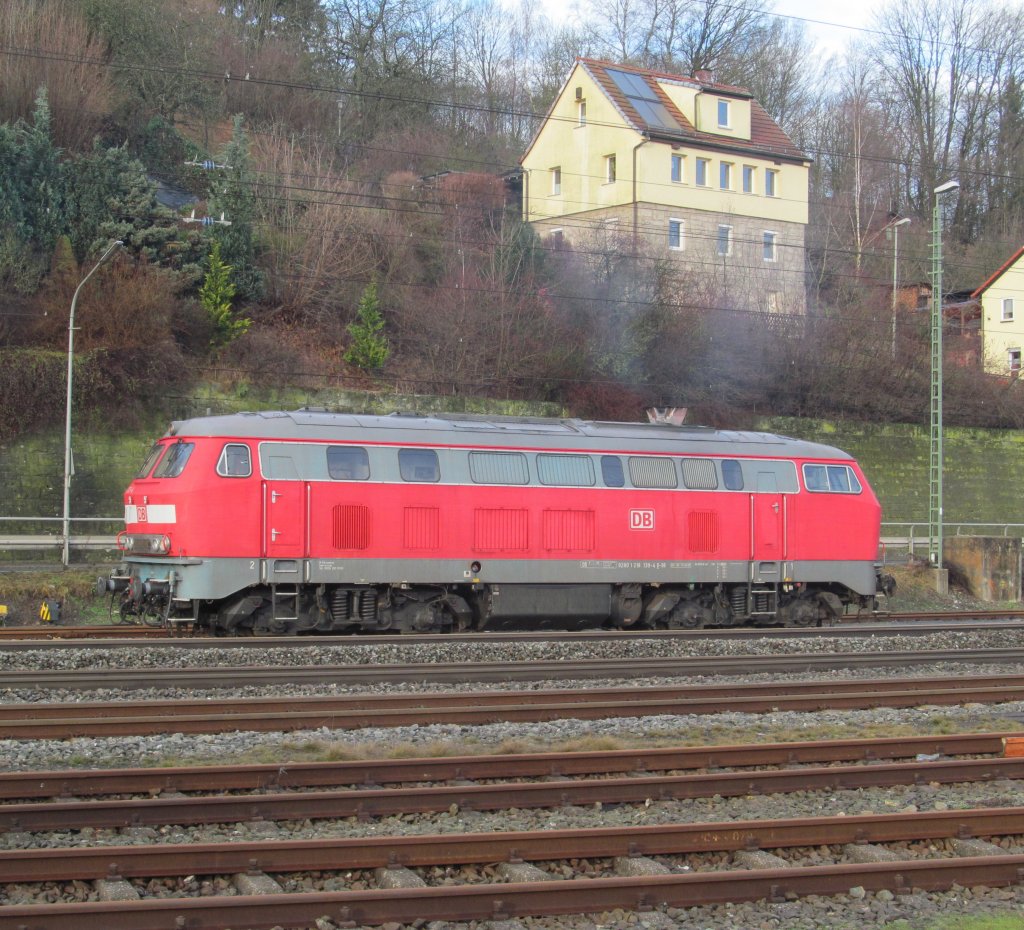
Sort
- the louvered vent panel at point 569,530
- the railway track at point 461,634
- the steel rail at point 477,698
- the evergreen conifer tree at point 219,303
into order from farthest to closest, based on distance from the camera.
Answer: the evergreen conifer tree at point 219,303
the louvered vent panel at point 569,530
the railway track at point 461,634
the steel rail at point 477,698

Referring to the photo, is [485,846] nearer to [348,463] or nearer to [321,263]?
[348,463]

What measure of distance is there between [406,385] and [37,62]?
1547cm

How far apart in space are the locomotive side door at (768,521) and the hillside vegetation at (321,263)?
1710 cm

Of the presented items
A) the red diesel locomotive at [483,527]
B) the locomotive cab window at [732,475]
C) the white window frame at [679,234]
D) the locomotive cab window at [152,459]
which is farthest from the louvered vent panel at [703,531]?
the white window frame at [679,234]

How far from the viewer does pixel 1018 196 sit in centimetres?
6981

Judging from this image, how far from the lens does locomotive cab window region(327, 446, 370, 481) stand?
1886cm

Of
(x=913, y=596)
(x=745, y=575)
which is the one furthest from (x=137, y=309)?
(x=913, y=596)

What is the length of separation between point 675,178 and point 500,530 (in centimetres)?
3508

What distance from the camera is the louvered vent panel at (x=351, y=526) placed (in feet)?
61.7

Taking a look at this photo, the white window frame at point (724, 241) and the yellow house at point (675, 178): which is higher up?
the yellow house at point (675, 178)

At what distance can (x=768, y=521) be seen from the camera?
22.2m

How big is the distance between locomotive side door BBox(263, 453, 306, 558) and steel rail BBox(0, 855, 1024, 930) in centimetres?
1196

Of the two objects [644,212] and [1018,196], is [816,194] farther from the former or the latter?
[644,212]

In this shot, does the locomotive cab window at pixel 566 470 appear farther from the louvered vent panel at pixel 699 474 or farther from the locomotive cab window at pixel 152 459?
the locomotive cab window at pixel 152 459
